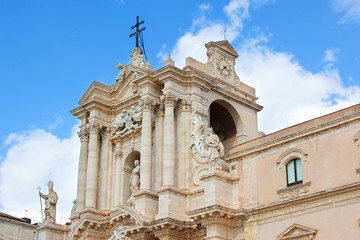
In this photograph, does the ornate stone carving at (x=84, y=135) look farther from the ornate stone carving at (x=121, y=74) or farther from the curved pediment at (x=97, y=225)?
the curved pediment at (x=97, y=225)

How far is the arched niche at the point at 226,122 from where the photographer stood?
96.4 feet

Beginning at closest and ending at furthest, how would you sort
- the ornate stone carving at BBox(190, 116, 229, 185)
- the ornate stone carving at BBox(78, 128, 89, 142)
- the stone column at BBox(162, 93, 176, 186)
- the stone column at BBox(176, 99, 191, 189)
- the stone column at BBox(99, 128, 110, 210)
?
the ornate stone carving at BBox(190, 116, 229, 185)
the stone column at BBox(162, 93, 176, 186)
the stone column at BBox(176, 99, 191, 189)
the stone column at BBox(99, 128, 110, 210)
the ornate stone carving at BBox(78, 128, 89, 142)

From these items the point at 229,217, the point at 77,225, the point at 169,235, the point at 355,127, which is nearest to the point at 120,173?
the point at 77,225

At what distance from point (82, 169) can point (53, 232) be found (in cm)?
314

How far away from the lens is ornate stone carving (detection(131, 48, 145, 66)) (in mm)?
30348

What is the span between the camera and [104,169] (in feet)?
95.7

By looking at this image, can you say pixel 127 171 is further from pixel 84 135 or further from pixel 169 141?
pixel 169 141

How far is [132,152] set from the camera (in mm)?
28562

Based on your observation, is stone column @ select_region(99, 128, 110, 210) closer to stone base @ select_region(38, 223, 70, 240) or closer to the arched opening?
stone base @ select_region(38, 223, 70, 240)

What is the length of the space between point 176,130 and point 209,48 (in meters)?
4.75

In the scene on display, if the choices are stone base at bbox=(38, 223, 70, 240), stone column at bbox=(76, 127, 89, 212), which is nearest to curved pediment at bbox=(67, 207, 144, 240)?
stone column at bbox=(76, 127, 89, 212)

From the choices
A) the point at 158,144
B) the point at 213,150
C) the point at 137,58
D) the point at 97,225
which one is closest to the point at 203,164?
the point at 213,150

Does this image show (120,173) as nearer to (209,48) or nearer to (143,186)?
(143,186)

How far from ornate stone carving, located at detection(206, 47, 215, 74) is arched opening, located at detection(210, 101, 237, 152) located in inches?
65.4
